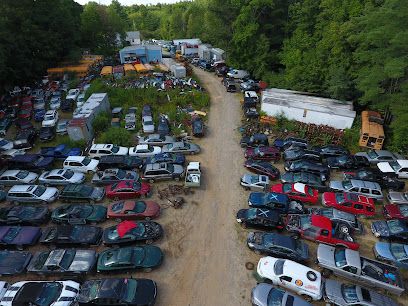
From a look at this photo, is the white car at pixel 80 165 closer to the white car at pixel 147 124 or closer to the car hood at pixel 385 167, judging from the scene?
the white car at pixel 147 124

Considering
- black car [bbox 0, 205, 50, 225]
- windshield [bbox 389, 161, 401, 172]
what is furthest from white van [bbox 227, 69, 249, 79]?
black car [bbox 0, 205, 50, 225]

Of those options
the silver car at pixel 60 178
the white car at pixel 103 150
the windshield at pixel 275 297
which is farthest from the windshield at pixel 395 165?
the silver car at pixel 60 178

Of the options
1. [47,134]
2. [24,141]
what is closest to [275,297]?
[47,134]

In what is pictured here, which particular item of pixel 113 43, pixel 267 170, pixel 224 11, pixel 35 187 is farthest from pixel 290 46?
pixel 113 43

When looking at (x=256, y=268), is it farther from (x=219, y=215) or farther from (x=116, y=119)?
(x=116, y=119)

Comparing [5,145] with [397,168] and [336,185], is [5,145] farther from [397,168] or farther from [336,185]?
[397,168]

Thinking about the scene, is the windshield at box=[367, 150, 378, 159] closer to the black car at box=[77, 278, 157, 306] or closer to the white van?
the black car at box=[77, 278, 157, 306]
